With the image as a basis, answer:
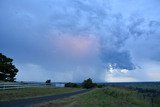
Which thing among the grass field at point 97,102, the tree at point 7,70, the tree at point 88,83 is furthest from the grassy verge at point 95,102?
the tree at point 88,83

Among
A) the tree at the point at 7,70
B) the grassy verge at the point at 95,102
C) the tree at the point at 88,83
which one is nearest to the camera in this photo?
the grassy verge at the point at 95,102

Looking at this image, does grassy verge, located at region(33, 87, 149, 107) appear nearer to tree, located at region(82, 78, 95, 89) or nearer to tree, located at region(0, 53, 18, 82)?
tree, located at region(0, 53, 18, 82)

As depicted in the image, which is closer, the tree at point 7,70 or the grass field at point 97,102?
the grass field at point 97,102

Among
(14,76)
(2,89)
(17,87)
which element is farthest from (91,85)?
(2,89)

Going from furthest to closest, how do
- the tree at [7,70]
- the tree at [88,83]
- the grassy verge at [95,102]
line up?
1. the tree at [88,83]
2. the tree at [7,70]
3. the grassy verge at [95,102]

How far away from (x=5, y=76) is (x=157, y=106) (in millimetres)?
30393

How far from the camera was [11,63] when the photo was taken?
61.7 metres

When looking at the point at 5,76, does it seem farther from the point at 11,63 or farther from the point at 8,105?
the point at 8,105

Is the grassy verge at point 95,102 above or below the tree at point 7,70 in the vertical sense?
below

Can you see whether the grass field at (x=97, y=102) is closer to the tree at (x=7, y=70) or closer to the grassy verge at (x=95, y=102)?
the grassy verge at (x=95, y=102)

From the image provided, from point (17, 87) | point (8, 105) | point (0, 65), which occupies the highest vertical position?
point (0, 65)

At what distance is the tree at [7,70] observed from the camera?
60.1m

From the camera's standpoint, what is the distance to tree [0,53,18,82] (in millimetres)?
60094

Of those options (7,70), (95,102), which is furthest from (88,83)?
(95,102)
